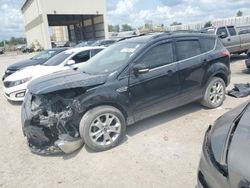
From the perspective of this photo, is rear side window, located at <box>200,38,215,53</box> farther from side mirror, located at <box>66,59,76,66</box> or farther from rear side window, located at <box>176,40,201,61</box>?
side mirror, located at <box>66,59,76,66</box>

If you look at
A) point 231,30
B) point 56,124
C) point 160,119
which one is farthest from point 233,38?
point 56,124

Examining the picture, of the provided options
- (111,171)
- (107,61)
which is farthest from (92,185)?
(107,61)

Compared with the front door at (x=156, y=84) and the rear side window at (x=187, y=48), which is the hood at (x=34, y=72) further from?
the rear side window at (x=187, y=48)

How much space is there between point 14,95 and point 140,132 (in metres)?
4.43

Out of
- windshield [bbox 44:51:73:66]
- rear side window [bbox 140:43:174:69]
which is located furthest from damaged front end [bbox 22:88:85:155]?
windshield [bbox 44:51:73:66]

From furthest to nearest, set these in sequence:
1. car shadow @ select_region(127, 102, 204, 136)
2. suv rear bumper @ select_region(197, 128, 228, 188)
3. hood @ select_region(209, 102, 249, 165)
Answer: car shadow @ select_region(127, 102, 204, 136), hood @ select_region(209, 102, 249, 165), suv rear bumper @ select_region(197, 128, 228, 188)

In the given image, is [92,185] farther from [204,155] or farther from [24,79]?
[24,79]

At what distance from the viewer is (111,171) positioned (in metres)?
3.48

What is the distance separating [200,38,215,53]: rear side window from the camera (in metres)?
5.33

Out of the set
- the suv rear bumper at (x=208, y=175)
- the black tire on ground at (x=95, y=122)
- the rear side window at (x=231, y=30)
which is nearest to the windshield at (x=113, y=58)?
the black tire on ground at (x=95, y=122)

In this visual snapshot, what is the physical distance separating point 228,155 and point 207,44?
402 centimetres

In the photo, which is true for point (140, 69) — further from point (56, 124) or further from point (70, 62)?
point (70, 62)

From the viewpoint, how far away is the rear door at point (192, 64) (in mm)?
4918

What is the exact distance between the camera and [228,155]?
1871 millimetres
